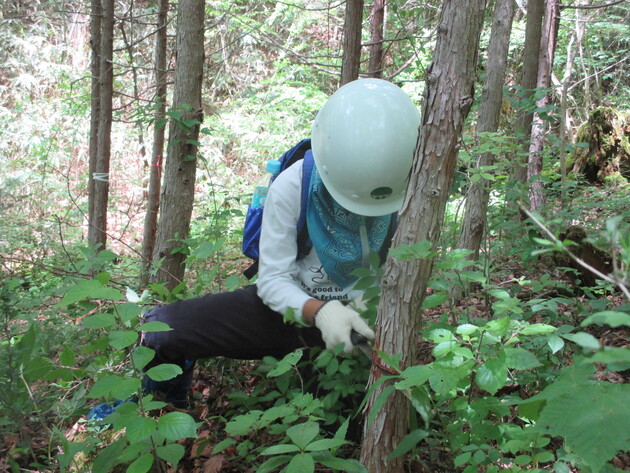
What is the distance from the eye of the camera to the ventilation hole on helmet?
2090 millimetres

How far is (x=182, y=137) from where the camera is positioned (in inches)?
140

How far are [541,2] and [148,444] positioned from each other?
18.6ft

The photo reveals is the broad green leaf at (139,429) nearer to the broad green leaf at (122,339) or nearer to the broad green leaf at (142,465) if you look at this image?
the broad green leaf at (142,465)

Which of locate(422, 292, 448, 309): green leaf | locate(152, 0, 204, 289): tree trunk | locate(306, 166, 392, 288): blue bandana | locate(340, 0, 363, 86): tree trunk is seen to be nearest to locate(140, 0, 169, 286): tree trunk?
locate(340, 0, 363, 86): tree trunk

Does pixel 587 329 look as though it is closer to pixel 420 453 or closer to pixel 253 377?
pixel 420 453

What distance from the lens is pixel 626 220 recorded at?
3.32 meters

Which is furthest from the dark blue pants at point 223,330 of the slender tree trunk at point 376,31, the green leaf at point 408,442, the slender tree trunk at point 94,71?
the slender tree trunk at point 376,31

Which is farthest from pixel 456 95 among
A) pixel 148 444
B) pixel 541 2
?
pixel 541 2

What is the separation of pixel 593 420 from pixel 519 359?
1.27ft

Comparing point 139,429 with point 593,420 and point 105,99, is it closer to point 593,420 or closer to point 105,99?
point 593,420

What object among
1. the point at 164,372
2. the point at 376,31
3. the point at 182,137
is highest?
the point at 376,31

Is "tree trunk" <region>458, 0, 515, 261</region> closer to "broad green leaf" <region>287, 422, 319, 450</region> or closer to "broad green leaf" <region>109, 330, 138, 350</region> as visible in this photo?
"broad green leaf" <region>287, 422, 319, 450</region>

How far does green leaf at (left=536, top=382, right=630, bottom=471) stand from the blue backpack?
142 centimetres

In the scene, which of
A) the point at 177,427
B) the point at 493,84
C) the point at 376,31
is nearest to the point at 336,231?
the point at 177,427
